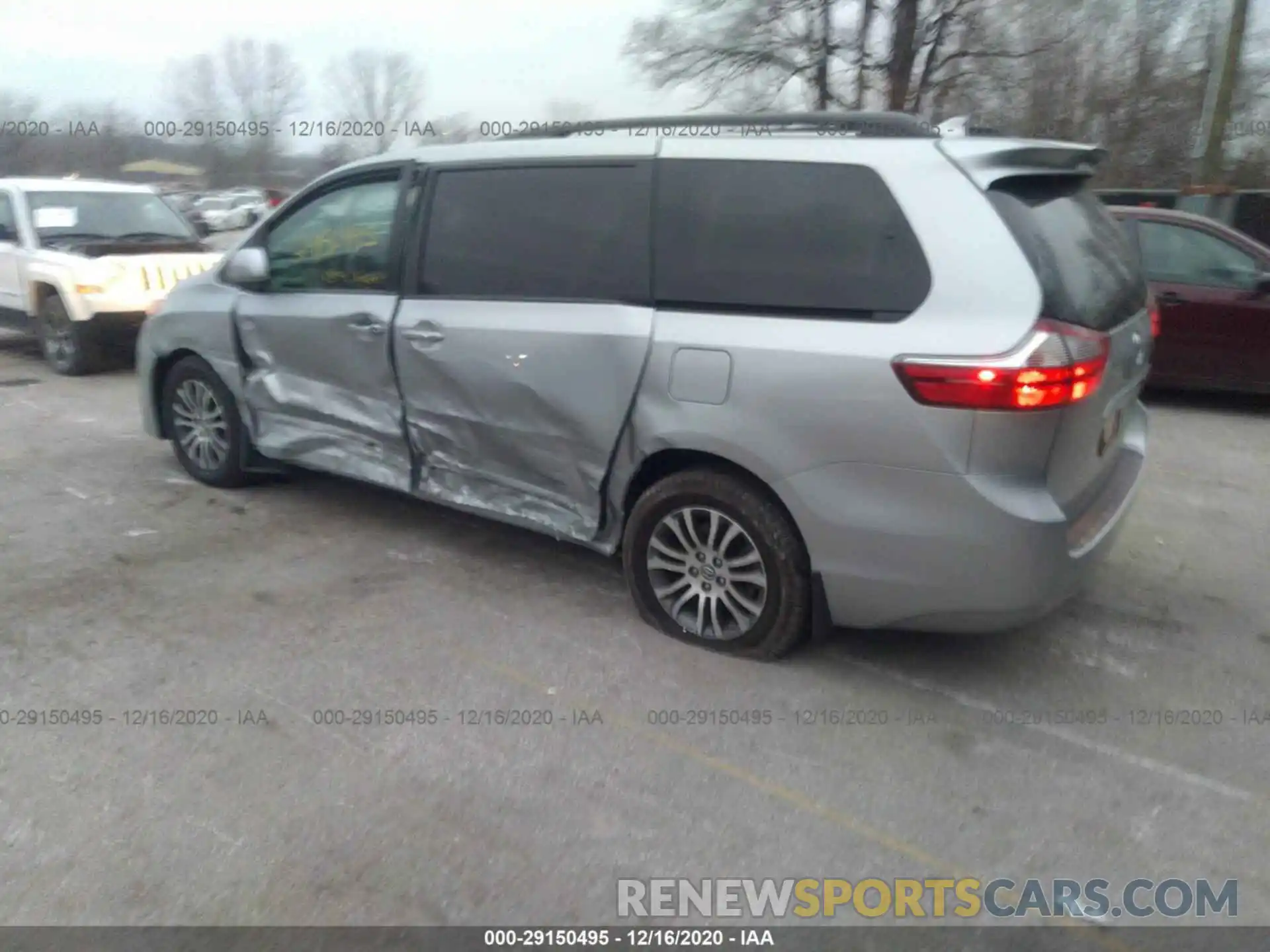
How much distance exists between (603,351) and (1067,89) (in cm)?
2193

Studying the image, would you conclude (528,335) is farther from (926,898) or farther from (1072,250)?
(926,898)

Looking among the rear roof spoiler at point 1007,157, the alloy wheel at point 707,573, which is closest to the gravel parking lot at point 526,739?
the alloy wheel at point 707,573

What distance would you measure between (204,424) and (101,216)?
5.71m

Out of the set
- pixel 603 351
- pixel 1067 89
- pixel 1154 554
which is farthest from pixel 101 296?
pixel 1067 89

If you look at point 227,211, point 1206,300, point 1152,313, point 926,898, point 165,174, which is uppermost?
point 165,174

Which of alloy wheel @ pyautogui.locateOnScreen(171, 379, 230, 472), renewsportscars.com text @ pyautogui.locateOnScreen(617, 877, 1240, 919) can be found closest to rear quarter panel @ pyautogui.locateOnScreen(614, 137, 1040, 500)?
renewsportscars.com text @ pyautogui.locateOnScreen(617, 877, 1240, 919)

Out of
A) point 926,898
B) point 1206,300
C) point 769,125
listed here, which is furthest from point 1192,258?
point 926,898

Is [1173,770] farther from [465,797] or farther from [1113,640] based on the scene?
[465,797]

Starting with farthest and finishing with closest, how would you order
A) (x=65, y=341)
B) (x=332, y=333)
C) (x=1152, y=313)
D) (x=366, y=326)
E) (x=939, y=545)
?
(x=65, y=341), (x=332, y=333), (x=366, y=326), (x=1152, y=313), (x=939, y=545)

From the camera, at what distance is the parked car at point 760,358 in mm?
3318

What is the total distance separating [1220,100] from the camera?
12.8 meters

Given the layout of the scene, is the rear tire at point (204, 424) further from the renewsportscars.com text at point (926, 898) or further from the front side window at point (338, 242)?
the renewsportscars.com text at point (926, 898)

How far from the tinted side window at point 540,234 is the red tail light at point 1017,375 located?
1154 millimetres

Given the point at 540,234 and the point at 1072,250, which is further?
the point at 540,234
